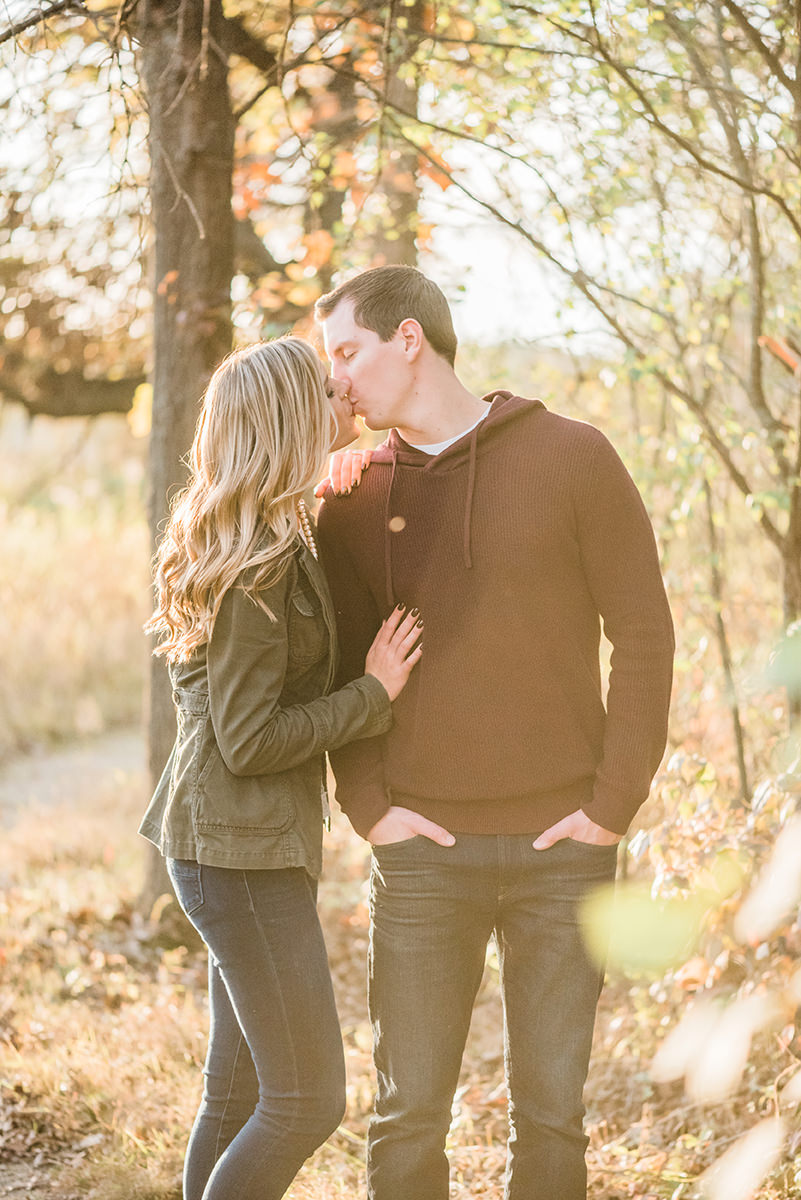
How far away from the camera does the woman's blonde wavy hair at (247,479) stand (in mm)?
2328

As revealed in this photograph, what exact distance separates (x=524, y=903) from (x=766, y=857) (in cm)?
113

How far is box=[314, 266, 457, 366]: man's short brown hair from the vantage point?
2.54 meters

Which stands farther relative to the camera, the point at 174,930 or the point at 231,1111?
the point at 174,930

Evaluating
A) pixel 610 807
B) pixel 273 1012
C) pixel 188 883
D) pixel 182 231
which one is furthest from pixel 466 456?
pixel 182 231

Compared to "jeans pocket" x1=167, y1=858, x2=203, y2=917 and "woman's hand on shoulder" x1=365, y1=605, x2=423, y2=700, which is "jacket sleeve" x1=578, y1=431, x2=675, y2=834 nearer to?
"woman's hand on shoulder" x1=365, y1=605, x2=423, y2=700

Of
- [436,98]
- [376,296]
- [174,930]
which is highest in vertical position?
[436,98]

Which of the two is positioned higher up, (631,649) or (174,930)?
(631,649)

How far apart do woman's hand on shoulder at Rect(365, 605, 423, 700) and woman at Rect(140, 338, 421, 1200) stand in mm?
65

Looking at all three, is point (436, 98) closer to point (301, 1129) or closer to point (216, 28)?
point (216, 28)

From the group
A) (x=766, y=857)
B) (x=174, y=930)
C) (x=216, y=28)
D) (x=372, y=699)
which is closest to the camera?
(x=372, y=699)

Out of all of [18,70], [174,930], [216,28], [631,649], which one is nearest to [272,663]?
[631,649]

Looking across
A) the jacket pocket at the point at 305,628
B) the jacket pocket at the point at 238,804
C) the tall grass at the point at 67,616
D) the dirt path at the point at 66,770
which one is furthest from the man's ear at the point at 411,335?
the tall grass at the point at 67,616

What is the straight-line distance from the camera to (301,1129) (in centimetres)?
236

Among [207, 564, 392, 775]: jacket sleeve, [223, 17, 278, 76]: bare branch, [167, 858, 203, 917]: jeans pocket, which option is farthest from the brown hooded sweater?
[223, 17, 278, 76]: bare branch
